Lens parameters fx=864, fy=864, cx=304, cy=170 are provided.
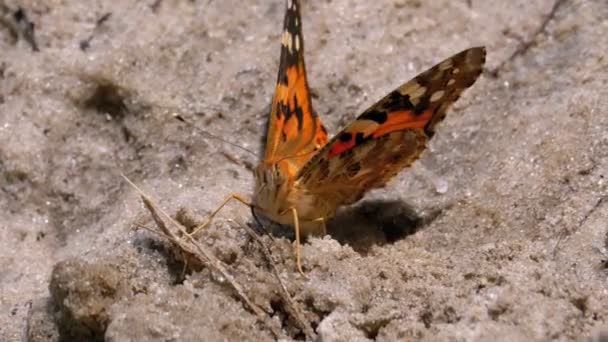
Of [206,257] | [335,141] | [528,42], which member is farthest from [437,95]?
[206,257]

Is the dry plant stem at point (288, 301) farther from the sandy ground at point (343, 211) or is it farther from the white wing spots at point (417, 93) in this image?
the white wing spots at point (417, 93)

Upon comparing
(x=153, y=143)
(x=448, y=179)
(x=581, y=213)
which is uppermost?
(x=581, y=213)

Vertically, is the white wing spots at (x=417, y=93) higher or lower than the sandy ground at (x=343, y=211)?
higher

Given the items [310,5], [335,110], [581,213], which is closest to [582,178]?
[581,213]

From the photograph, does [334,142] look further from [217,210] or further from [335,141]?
[217,210]

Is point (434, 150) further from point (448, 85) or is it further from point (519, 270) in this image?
point (519, 270)

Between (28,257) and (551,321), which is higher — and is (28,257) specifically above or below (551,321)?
below

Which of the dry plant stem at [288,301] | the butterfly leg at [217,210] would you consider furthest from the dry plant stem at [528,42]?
the dry plant stem at [288,301]

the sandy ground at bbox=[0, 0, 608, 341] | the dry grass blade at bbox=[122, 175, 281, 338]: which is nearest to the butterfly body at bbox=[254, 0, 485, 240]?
the sandy ground at bbox=[0, 0, 608, 341]
